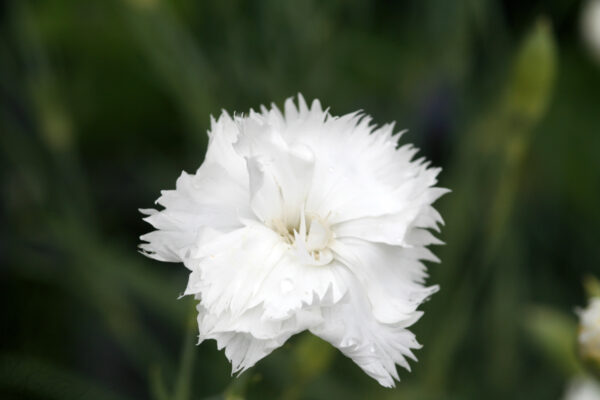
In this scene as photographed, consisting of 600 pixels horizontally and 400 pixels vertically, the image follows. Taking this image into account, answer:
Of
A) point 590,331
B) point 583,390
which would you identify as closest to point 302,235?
point 590,331

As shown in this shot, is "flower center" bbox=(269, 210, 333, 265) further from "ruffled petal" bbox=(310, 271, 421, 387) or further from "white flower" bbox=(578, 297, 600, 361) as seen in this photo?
"white flower" bbox=(578, 297, 600, 361)

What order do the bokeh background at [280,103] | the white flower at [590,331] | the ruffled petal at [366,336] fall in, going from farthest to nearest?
the bokeh background at [280,103] < the white flower at [590,331] < the ruffled petal at [366,336]

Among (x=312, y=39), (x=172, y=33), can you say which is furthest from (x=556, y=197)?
(x=172, y=33)

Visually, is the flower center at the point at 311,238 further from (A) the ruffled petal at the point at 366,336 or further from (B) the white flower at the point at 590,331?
(B) the white flower at the point at 590,331

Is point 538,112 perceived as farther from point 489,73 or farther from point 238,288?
point 238,288

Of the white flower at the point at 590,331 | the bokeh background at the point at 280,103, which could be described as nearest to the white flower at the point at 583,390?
the bokeh background at the point at 280,103
